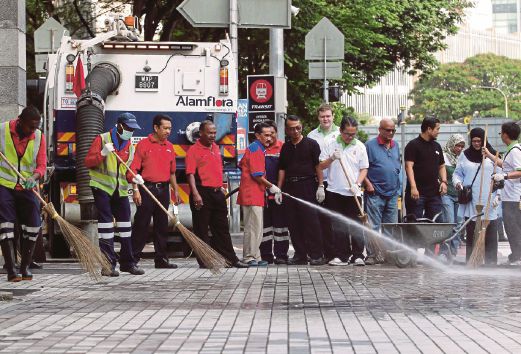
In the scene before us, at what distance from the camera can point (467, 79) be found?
387 ft

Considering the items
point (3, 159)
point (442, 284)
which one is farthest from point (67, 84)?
point (442, 284)

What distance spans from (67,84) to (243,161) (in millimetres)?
3133

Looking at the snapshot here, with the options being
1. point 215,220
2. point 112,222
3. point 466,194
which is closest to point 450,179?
point 466,194

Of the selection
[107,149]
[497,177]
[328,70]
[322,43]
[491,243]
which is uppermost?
[322,43]

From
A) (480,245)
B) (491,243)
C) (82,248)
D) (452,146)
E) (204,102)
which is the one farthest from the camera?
(452,146)

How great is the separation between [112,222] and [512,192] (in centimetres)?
497

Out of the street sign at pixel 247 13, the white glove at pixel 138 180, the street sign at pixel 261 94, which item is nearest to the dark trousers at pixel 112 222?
the white glove at pixel 138 180

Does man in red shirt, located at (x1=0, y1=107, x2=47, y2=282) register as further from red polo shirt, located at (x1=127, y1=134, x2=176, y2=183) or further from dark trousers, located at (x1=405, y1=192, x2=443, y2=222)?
dark trousers, located at (x1=405, y1=192, x2=443, y2=222)

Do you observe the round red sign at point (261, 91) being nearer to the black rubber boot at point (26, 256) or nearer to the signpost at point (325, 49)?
the signpost at point (325, 49)

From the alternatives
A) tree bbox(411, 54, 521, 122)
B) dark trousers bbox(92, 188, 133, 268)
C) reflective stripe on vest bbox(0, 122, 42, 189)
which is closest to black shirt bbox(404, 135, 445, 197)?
dark trousers bbox(92, 188, 133, 268)

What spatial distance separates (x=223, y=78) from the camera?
20203 millimetres

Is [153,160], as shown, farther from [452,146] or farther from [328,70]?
[328,70]

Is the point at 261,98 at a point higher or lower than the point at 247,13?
lower

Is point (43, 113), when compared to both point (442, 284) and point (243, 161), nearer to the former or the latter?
→ point (243, 161)
